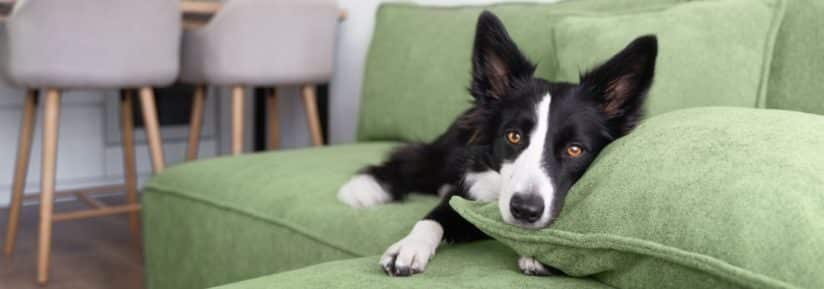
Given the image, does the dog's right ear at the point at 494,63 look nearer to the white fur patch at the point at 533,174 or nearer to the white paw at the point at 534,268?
the white fur patch at the point at 533,174

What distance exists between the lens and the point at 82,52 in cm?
275

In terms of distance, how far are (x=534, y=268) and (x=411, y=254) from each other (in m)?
0.18

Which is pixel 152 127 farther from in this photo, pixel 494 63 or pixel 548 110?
pixel 548 110

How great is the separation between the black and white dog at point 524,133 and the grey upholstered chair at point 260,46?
1.64 meters

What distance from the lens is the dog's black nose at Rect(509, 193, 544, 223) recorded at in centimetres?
110

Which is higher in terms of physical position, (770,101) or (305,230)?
(770,101)

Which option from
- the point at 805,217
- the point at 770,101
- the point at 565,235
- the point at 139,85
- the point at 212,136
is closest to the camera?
the point at 805,217

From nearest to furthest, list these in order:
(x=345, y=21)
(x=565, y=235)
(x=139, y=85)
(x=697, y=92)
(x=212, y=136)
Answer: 1. (x=565, y=235)
2. (x=697, y=92)
3. (x=139, y=85)
4. (x=345, y=21)
5. (x=212, y=136)

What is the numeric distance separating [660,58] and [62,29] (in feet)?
6.66

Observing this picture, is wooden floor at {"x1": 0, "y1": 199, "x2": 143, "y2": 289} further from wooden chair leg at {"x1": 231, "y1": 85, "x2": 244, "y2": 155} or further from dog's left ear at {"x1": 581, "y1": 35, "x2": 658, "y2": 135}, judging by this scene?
dog's left ear at {"x1": 581, "y1": 35, "x2": 658, "y2": 135}

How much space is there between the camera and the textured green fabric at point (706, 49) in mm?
1591

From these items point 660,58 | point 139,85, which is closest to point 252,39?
point 139,85

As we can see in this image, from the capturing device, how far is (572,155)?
132 cm

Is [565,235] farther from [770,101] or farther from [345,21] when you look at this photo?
[345,21]
